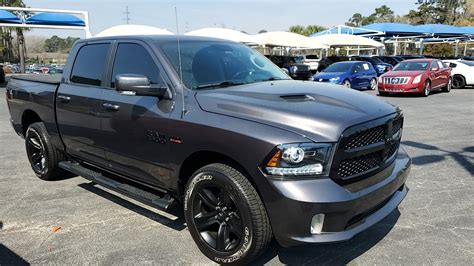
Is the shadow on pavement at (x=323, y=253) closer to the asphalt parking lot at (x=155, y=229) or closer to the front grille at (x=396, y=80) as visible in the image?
the asphalt parking lot at (x=155, y=229)

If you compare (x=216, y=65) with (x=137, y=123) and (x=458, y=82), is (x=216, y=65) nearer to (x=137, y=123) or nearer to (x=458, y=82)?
(x=137, y=123)

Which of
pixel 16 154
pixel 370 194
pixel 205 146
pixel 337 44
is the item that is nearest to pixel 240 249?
pixel 205 146

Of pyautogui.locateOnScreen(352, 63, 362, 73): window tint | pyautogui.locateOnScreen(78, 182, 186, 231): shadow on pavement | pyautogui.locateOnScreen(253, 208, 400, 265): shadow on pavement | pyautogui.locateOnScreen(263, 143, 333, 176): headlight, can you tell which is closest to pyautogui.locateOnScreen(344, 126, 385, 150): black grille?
pyautogui.locateOnScreen(263, 143, 333, 176): headlight

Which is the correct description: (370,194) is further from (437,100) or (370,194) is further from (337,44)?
(337,44)

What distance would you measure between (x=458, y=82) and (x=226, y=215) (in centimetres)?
2088

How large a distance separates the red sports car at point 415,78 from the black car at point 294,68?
4032 millimetres

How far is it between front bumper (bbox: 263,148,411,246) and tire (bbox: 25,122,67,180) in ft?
11.8

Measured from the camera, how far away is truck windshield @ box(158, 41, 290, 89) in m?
3.79

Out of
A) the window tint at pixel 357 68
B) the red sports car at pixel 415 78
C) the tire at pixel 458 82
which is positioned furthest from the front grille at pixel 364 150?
the tire at pixel 458 82

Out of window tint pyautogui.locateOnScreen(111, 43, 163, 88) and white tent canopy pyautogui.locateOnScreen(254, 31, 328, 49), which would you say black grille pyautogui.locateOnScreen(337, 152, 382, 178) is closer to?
window tint pyautogui.locateOnScreen(111, 43, 163, 88)

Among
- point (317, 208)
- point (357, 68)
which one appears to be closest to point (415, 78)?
point (357, 68)

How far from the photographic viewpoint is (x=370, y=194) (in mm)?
3082

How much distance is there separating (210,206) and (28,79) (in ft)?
12.9

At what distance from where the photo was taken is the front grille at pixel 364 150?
9.60 ft
